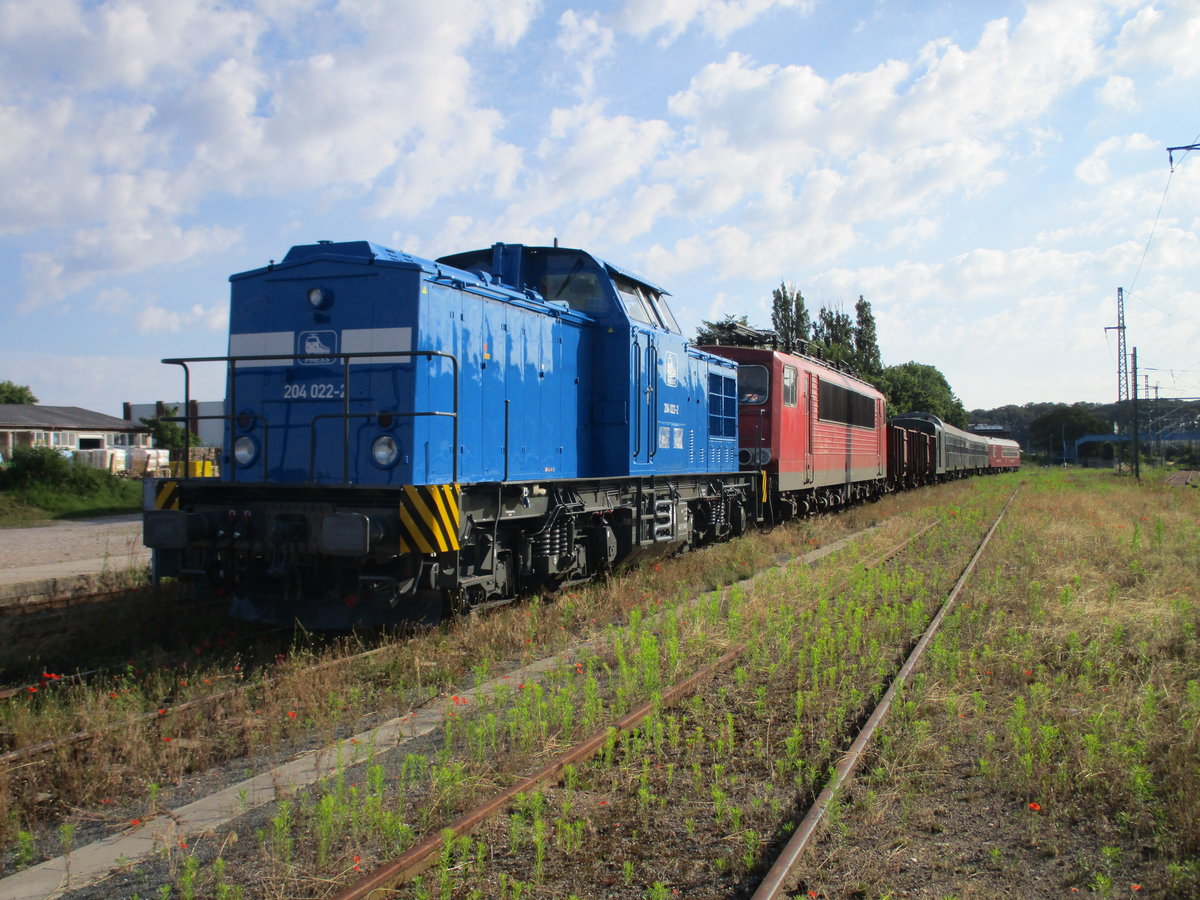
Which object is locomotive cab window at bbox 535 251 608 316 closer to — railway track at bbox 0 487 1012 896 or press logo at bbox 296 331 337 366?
press logo at bbox 296 331 337 366

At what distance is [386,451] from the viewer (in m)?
6.81

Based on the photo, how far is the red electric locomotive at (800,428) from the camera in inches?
584

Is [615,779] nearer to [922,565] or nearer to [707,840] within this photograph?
[707,840]

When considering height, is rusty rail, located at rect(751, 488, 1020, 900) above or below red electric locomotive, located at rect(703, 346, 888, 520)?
below

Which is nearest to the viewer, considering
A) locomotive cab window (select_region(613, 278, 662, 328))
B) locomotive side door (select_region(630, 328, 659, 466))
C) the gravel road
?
locomotive side door (select_region(630, 328, 659, 466))

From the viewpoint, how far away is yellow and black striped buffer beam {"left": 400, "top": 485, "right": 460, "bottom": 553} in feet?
20.8

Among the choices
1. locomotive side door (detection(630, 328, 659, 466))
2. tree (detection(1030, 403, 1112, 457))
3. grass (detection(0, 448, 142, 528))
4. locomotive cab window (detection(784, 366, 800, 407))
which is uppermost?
tree (detection(1030, 403, 1112, 457))

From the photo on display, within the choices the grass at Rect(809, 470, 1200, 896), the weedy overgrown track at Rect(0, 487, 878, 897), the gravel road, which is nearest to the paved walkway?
the gravel road

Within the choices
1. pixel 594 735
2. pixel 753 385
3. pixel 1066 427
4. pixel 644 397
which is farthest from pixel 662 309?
pixel 1066 427

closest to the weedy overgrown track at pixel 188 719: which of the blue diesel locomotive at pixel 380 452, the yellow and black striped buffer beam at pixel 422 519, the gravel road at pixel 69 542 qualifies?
the blue diesel locomotive at pixel 380 452

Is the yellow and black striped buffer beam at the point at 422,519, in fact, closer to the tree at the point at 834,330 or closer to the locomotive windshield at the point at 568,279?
the locomotive windshield at the point at 568,279

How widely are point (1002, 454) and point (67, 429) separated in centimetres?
6117

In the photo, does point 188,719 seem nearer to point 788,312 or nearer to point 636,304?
point 636,304

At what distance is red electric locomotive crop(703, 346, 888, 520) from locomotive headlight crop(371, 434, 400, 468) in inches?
349
